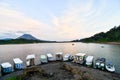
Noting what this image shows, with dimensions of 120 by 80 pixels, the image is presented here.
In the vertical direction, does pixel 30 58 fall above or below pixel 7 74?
above

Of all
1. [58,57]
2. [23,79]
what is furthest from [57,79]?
[58,57]

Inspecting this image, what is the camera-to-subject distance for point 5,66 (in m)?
49.8

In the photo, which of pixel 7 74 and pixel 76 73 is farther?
pixel 7 74

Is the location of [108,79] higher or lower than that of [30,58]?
lower

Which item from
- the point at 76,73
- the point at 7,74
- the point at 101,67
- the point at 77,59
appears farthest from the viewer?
the point at 77,59

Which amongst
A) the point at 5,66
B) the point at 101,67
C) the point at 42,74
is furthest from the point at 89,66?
the point at 5,66

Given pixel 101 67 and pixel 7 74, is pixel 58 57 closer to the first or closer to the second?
pixel 101 67

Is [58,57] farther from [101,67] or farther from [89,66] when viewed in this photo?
[101,67]

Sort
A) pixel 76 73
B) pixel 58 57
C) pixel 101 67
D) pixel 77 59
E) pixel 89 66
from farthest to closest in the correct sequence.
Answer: pixel 58 57 < pixel 77 59 < pixel 89 66 < pixel 101 67 < pixel 76 73

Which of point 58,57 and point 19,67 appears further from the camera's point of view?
point 58,57

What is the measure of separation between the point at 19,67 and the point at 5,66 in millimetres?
5311

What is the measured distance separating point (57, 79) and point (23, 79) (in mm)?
8542

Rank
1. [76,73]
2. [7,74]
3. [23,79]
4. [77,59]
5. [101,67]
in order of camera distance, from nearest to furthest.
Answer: [23,79], [76,73], [7,74], [101,67], [77,59]

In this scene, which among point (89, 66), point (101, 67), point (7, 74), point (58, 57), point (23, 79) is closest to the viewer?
point (23, 79)
